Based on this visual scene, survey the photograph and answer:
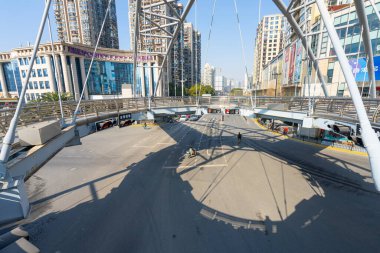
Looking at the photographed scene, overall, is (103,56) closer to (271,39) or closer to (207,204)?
(207,204)

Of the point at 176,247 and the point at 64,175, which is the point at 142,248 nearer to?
the point at 176,247

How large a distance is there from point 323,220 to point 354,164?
13073mm

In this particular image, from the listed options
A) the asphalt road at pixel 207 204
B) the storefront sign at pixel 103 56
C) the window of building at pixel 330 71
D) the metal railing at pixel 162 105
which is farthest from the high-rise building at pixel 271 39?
the asphalt road at pixel 207 204

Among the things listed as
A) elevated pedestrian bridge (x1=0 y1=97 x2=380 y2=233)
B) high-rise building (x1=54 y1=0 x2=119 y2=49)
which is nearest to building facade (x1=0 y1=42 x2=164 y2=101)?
high-rise building (x1=54 y1=0 x2=119 y2=49)

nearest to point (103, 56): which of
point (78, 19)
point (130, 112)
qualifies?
point (78, 19)

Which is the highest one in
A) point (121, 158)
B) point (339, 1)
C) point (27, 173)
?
point (339, 1)

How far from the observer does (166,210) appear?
1262cm

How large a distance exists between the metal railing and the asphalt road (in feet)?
22.2

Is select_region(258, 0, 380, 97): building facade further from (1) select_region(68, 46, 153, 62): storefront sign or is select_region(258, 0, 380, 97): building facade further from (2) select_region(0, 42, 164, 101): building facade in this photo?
(1) select_region(68, 46, 153, 62): storefront sign

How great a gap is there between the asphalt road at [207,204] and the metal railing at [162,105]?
675 cm

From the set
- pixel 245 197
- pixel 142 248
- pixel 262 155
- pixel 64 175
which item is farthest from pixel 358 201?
pixel 64 175

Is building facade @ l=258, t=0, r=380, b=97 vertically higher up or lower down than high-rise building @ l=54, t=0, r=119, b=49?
lower down

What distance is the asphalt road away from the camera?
9.82 m

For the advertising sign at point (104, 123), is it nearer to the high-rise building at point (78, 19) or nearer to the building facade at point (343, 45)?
the building facade at point (343, 45)
